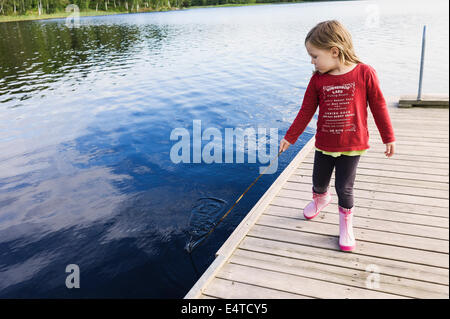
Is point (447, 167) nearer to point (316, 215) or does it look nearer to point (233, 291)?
point (316, 215)

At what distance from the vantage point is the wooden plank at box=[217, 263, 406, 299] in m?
2.44

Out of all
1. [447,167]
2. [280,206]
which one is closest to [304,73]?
[447,167]

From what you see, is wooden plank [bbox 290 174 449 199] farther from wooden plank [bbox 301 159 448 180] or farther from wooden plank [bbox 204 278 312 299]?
wooden plank [bbox 204 278 312 299]

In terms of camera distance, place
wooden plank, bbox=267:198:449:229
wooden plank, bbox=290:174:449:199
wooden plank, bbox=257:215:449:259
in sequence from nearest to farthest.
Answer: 1. wooden plank, bbox=257:215:449:259
2. wooden plank, bbox=267:198:449:229
3. wooden plank, bbox=290:174:449:199

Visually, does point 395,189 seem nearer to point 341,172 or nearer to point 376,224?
point 376,224

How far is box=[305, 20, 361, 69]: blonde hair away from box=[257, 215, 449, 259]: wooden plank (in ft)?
5.14

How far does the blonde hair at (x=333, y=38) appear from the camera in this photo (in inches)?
95.7

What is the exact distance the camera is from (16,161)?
7.22 metres

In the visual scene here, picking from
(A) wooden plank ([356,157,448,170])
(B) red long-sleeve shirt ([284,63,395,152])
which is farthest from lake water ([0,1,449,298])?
(B) red long-sleeve shirt ([284,63,395,152])
